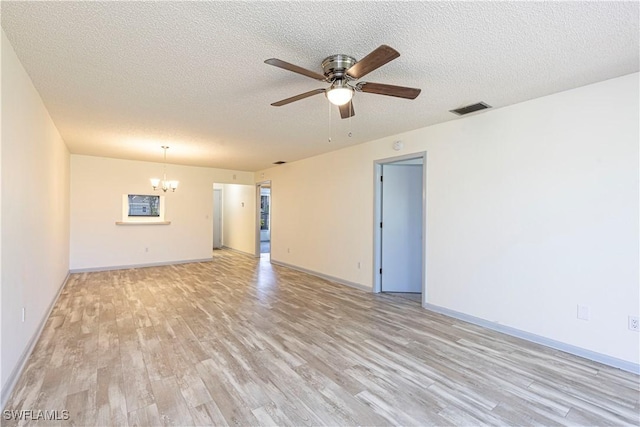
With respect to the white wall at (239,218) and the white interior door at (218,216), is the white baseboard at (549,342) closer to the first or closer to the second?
the white wall at (239,218)

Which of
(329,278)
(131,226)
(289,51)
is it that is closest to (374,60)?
(289,51)

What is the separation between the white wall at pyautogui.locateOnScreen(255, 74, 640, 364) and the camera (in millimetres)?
2504

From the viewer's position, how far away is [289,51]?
6.99 ft

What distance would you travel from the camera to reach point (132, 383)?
85.4 inches

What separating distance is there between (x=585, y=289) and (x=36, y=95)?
546 centimetres

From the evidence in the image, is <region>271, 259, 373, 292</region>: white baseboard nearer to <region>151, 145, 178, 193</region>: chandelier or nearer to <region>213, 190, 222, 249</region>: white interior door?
<region>151, 145, 178, 193</region>: chandelier

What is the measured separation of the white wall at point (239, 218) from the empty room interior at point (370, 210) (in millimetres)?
3660

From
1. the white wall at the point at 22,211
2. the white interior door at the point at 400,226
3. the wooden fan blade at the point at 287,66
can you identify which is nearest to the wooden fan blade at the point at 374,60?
the wooden fan blade at the point at 287,66

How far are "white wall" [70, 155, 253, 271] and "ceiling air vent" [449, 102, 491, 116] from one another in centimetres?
605

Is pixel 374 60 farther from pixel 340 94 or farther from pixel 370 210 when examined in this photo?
pixel 370 210

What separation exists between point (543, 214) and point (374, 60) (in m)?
2.42

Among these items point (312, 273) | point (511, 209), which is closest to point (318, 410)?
point (511, 209)

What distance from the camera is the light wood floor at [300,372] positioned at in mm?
1886

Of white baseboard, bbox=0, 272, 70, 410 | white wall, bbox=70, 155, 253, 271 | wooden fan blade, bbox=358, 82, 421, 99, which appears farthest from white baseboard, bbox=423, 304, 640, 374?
white wall, bbox=70, 155, 253, 271
